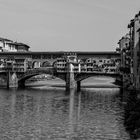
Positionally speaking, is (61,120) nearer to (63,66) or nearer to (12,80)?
(63,66)

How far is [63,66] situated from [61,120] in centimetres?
7443

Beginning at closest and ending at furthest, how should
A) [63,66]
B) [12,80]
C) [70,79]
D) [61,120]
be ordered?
1. [61,120]
2. [70,79]
3. [63,66]
4. [12,80]

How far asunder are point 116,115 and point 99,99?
27640 mm

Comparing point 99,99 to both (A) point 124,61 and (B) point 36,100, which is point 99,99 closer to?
(B) point 36,100

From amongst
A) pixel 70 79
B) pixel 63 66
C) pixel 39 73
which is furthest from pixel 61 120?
pixel 63 66

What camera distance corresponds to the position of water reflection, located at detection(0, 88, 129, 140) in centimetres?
4966

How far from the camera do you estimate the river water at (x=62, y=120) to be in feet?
163

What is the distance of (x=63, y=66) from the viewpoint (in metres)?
135

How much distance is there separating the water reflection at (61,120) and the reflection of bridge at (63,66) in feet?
141

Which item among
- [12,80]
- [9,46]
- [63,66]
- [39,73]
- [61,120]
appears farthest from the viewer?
[9,46]

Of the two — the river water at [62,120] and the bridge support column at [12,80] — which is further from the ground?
the bridge support column at [12,80]

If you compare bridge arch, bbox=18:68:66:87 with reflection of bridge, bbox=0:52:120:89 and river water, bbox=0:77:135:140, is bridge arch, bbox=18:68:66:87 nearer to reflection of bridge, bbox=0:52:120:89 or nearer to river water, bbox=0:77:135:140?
reflection of bridge, bbox=0:52:120:89

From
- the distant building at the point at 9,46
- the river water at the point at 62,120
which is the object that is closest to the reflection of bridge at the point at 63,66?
the distant building at the point at 9,46

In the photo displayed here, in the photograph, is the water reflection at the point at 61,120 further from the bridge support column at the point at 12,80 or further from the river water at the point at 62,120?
the bridge support column at the point at 12,80
